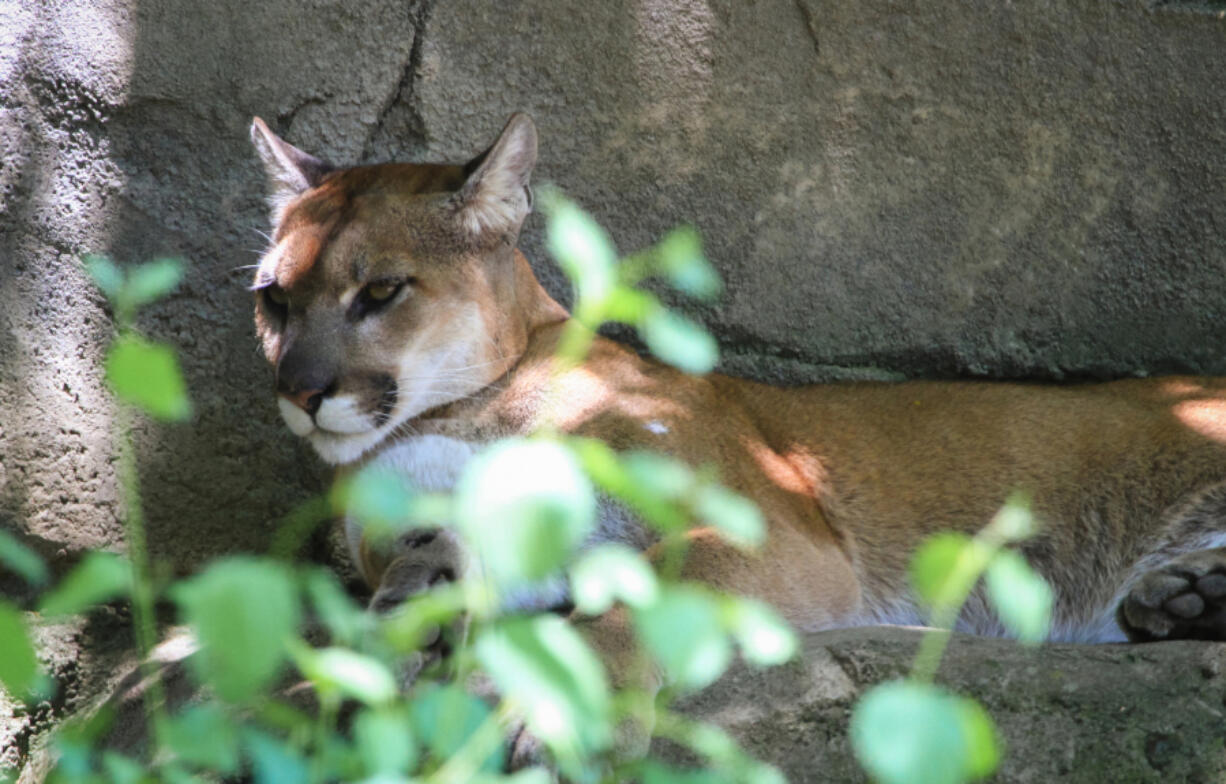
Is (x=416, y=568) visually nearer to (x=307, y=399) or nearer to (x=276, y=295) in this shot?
(x=307, y=399)

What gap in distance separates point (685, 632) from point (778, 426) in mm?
2757

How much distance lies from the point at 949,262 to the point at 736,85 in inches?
35.7

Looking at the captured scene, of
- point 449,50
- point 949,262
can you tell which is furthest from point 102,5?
point 949,262

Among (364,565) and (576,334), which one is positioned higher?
(576,334)

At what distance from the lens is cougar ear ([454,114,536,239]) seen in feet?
11.4

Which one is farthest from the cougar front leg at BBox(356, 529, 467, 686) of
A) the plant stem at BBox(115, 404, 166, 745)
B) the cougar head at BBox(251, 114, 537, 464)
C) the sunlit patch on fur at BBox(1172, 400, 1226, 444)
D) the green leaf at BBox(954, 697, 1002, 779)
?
the sunlit patch on fur at BBox(1172, 400, 1226, 444)

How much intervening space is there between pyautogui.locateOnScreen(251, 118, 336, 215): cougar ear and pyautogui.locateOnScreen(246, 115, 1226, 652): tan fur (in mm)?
40

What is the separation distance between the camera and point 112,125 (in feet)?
13.1

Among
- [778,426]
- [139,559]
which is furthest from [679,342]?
[778,426]

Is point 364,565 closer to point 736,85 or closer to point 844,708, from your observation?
point 844,708

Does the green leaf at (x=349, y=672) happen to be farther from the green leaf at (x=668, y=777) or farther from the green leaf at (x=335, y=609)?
the green leaf at (x=668, y=777)

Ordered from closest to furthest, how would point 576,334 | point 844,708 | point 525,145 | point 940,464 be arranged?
point 576,334
point 844,708
point 525,145
point 940,464

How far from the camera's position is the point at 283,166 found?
3.79m

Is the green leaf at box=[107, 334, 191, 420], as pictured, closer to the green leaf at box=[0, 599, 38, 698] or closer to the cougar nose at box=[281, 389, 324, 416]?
the green leaf at box=[0, 599, 38, 698]
